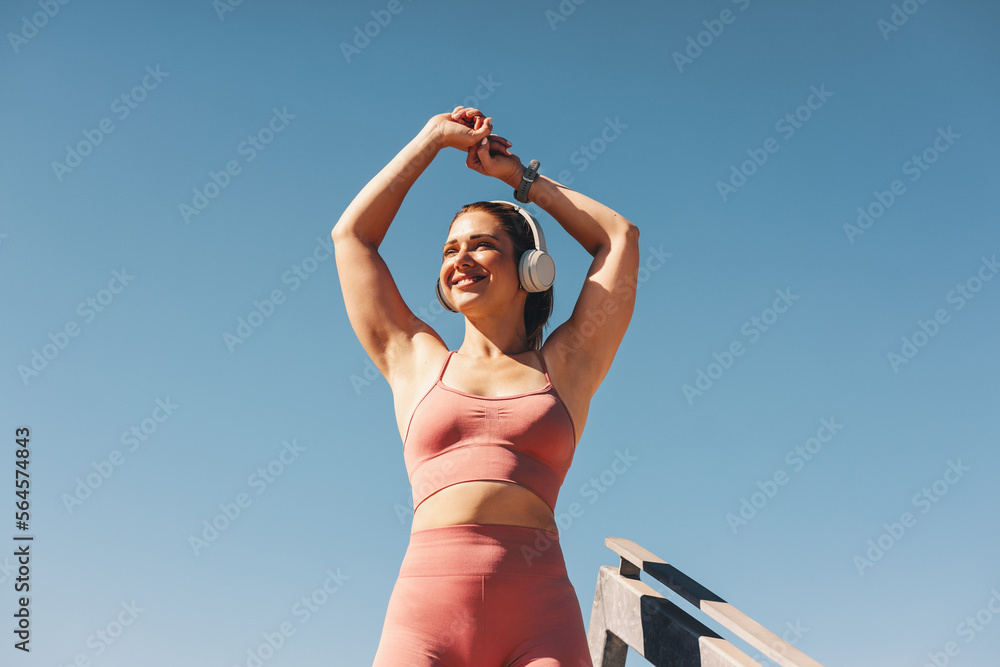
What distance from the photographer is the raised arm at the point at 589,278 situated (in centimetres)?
305

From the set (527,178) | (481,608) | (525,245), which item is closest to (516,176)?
(527,178)

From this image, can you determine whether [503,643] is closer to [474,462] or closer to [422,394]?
[474,462]

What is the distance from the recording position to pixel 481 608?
2482 millimetres

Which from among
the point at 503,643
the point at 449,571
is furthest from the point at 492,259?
the point at 503,643

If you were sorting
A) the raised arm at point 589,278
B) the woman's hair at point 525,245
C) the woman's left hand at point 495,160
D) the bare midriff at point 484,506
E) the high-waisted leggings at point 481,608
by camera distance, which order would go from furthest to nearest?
the woman's left hand at point 495,160, the woman's hair at point 525,245, the raised arm at point 589,278, the bare midriff at point 484,506, the high-waisted leggings at point 481,608

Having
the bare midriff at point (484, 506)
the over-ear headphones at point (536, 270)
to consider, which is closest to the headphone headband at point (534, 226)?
the over-ear headphones at point (536, 270)

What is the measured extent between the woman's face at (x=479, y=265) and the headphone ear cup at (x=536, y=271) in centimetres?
6

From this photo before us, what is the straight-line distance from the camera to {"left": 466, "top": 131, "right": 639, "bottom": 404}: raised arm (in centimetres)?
305

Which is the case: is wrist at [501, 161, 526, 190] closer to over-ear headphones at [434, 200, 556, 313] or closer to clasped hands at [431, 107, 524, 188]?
clasped hands at [431, 107, 524, 188]

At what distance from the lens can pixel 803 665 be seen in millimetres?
2416

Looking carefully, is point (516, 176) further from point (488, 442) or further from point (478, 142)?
point (488, 442)

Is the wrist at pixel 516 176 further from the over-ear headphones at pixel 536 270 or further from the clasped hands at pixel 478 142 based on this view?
the over-ear headphones at pixel 536 270

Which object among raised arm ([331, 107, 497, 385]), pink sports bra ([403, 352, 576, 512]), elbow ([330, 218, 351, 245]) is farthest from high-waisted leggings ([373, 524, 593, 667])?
elbow ([330, 218, 351, 245])

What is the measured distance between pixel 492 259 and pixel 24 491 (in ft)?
13.3
